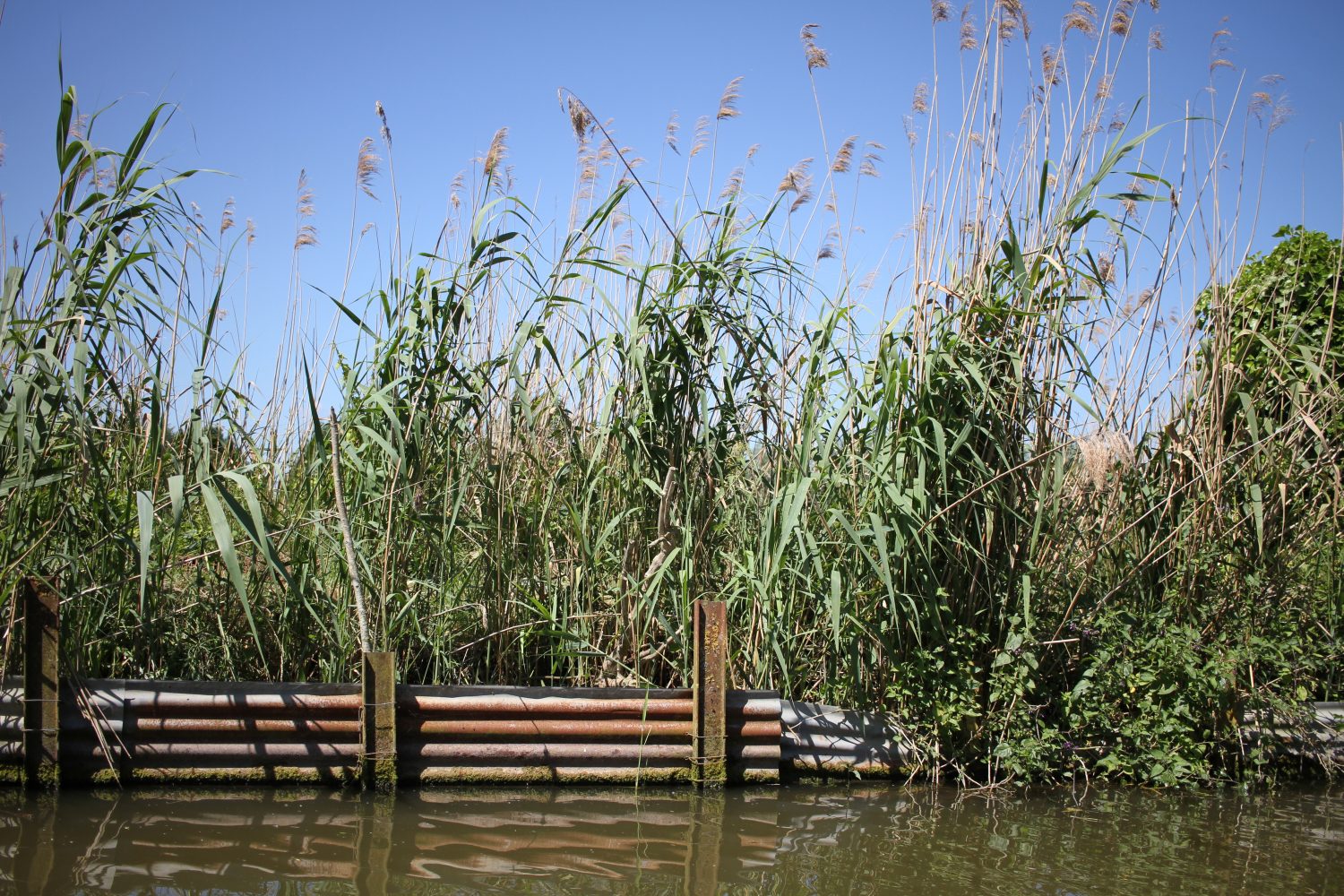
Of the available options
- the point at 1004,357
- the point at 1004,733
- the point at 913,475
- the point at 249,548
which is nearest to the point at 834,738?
the point at 1004,733

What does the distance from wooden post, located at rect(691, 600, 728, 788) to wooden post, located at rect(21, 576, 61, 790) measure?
2.27 m

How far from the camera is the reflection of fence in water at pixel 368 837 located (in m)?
3.06

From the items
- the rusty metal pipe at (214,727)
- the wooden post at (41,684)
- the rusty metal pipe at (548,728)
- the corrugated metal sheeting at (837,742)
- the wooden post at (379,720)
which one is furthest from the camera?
the corrugated metal sheeting at (837,742)

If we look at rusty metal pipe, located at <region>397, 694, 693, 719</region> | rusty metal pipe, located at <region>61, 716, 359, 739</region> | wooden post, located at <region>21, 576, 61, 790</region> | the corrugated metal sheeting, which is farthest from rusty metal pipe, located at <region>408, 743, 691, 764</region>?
wooden post, located at <region>21, 576, 61, 790</region>

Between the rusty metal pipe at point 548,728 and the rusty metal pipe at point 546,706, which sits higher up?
the rusty metal pipe at point 546,706

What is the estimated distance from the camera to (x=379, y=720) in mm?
3875

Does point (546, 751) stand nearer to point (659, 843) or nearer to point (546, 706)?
point (546, 706)

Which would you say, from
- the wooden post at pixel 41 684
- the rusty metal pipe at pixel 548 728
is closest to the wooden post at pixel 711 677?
the rusty metal pipe at pixel 548 728

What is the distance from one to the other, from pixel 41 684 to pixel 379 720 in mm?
1141

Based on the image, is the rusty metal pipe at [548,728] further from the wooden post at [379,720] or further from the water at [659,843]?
the water at [659,843]

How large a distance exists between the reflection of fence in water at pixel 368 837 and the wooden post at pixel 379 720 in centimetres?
11

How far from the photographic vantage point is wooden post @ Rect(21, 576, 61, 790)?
3.61 m

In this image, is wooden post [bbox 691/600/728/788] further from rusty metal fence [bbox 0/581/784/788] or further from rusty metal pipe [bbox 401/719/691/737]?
rusty metal pipe [bbox 401/719/691/737]

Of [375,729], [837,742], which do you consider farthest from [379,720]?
[837,742]
